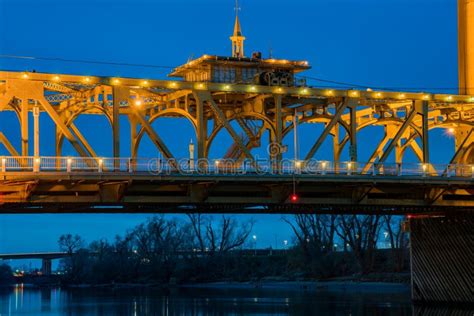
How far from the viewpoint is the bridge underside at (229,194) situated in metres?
61.1

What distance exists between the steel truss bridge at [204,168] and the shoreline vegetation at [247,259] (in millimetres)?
55002

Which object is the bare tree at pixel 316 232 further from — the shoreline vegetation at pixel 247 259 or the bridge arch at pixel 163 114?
the bridge arch at pixel 163 114

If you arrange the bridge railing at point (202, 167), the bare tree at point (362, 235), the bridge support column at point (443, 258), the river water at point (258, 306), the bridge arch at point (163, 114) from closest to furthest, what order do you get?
the bridge railing at point (202, 167) < the bridge arch at point (163, 114) < the bridge support column at point (443, 258) < the river water at point (258, 306) < the bare tree at point (362, 235)

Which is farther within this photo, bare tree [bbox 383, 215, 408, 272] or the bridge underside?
bare tree [bbox 383, 215, 408, 272]

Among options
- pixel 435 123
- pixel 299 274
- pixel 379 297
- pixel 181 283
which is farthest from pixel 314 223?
pixel 435 123

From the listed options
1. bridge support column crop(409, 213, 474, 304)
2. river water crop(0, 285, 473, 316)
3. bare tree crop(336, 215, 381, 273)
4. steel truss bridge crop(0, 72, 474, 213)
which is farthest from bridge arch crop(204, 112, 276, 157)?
bare tree crop(336, 215, 381, 273)

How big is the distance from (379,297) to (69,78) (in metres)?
51.6

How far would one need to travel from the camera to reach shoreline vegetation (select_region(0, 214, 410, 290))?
140125 mm

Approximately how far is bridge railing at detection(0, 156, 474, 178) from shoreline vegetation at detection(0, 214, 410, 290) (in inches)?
2292

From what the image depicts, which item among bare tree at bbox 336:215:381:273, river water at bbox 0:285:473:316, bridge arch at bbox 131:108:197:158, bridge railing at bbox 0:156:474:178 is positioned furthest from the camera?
bare tree at bbox 336:215:381:273

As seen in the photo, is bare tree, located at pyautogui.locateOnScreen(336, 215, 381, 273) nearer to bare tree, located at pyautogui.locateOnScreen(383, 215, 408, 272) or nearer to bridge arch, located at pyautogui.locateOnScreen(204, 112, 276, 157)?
bare tree, located at pyautogui.locateOnScreen(383, 215, 408, 272)

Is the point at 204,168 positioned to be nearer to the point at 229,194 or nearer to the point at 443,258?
the point at 229,194

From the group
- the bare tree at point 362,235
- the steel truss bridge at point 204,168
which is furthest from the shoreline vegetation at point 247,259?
the steel truss bridge at point 204,168

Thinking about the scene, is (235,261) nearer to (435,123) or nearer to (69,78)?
(435,123)
